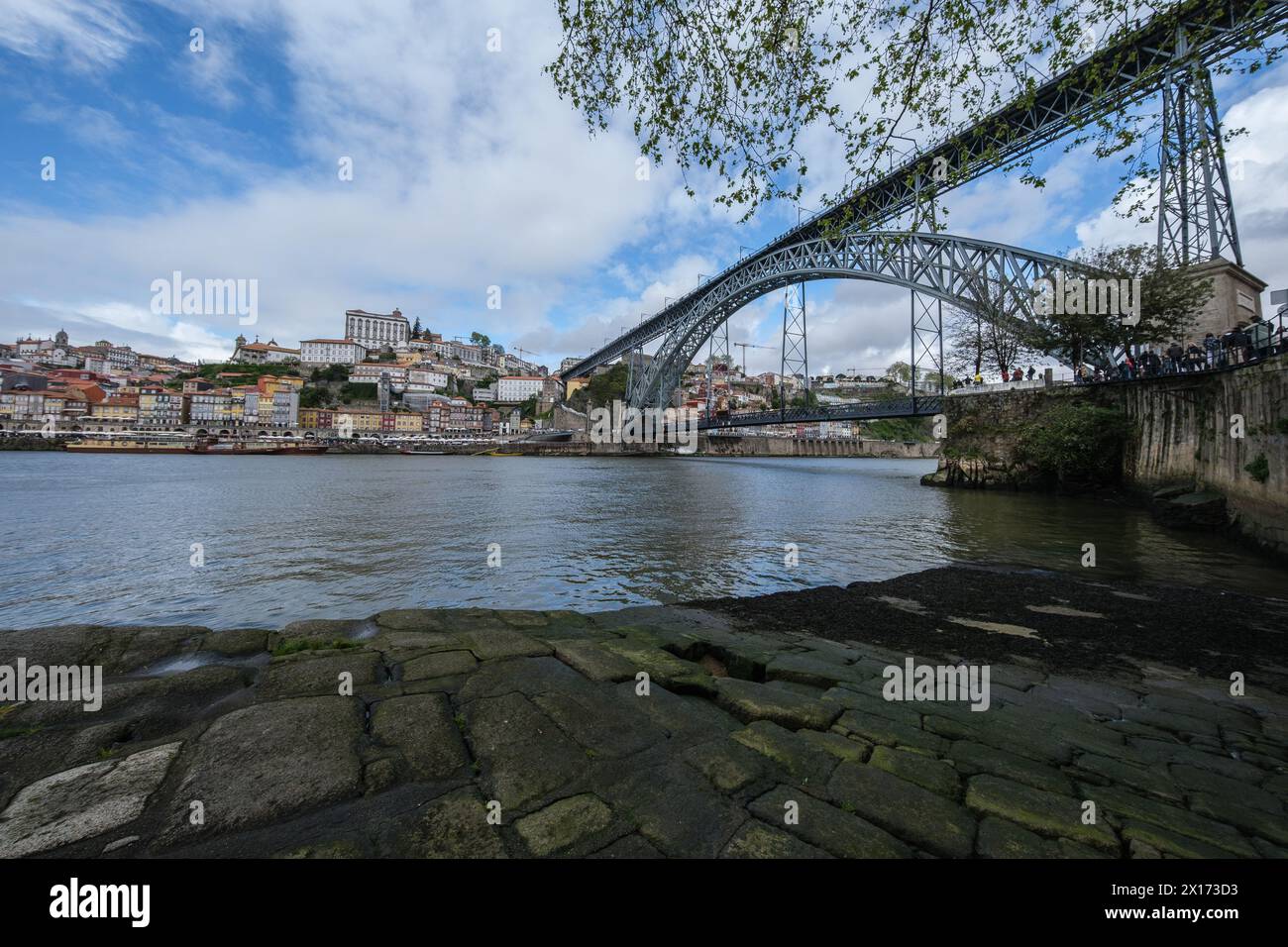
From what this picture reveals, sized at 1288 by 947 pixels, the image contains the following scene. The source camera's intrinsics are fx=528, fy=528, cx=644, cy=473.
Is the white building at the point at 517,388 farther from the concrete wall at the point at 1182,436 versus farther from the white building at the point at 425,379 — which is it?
the concrete wall at the point at 1182,436

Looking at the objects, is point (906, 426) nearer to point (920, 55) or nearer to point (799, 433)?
point (799, 433)

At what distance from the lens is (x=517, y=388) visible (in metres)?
142

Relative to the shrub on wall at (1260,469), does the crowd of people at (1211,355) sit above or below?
above

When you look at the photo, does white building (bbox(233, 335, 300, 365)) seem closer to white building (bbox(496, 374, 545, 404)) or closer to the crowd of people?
white building (bbox(496, 374, 545, 404))

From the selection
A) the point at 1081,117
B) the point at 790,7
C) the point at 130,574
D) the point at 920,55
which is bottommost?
the point at 130,574

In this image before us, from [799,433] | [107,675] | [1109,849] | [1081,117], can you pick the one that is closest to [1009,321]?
[1081,117]

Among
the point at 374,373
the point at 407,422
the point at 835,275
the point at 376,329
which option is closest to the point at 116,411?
the point at 374,373

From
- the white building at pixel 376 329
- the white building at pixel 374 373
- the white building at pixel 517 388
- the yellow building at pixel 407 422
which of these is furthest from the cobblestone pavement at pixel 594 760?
the white building at pixel 376 329

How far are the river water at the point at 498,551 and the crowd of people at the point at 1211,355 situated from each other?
4395 millimetres

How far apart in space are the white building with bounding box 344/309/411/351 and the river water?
500ft

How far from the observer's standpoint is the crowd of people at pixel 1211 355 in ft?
37.1
